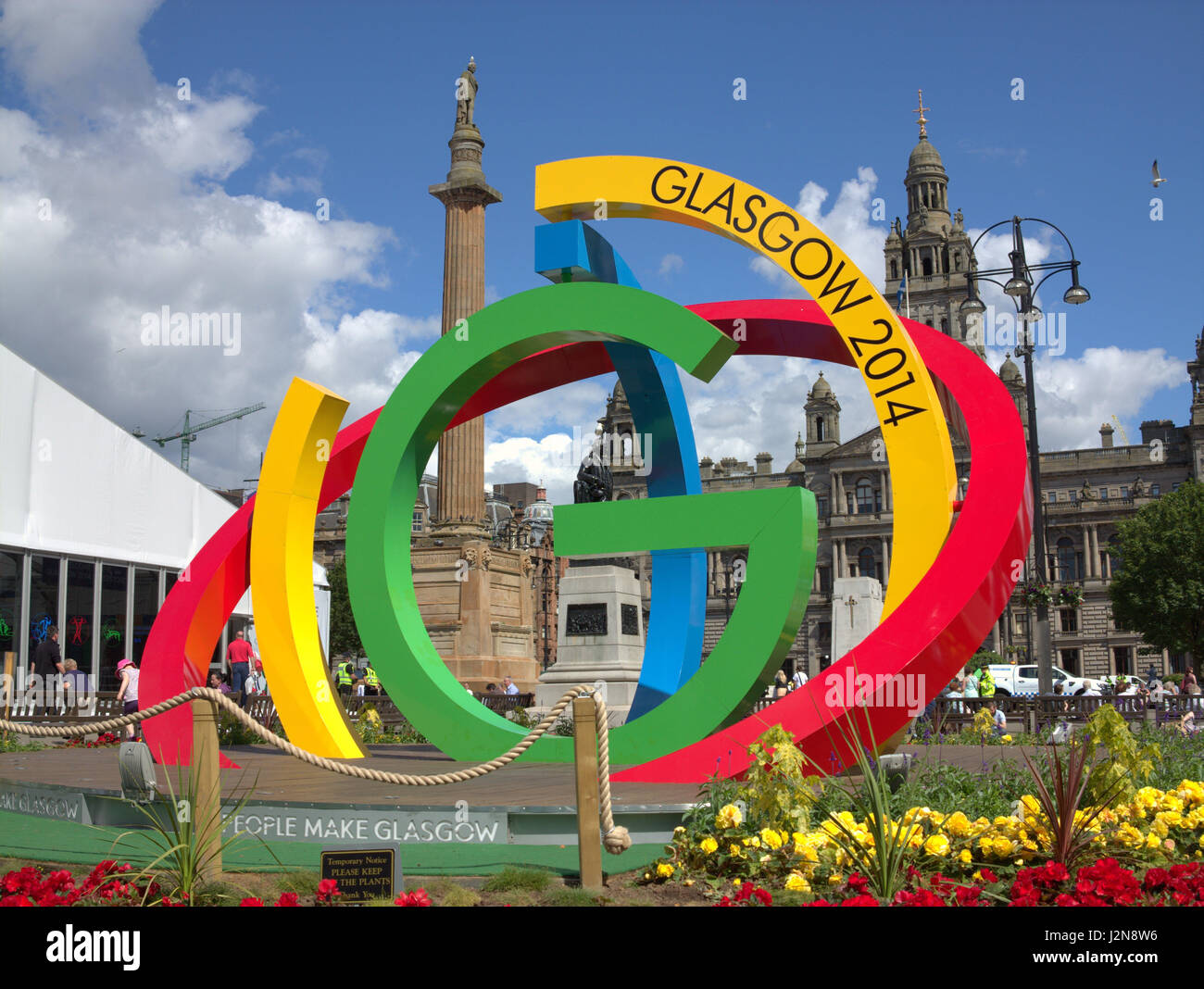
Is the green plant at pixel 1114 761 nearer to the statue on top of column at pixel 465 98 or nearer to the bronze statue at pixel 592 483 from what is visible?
the bronze statue at pixel 592 483

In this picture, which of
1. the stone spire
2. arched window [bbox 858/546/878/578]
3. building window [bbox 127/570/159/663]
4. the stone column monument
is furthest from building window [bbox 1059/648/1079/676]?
building window [bbox 127/570/159/663]

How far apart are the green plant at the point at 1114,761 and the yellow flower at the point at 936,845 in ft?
3.63

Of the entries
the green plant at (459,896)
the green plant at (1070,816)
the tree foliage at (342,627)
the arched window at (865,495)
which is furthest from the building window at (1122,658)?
the green plant at (459,896)

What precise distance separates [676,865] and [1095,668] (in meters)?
88.4

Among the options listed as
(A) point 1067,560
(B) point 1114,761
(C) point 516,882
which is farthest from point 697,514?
(A) point 1067,560

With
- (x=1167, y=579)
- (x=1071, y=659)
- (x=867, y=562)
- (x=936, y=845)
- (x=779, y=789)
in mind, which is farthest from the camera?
(x=867, y=562)

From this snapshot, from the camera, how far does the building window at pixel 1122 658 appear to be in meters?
84.5

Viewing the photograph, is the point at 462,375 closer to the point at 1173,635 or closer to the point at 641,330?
the point at 641,330

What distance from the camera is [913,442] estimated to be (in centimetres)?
1068

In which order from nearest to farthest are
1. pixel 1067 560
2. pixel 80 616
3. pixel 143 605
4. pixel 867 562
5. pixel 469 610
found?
1. pixel 80 616
2. pixel 143 605
3. pixel 469 610
4. pixel 1067 560
5. pixel 867 562

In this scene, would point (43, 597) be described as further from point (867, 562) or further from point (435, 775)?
point (867, 562)

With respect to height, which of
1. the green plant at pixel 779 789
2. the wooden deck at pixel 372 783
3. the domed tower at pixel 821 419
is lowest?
the wooden deck at pixel 372 783

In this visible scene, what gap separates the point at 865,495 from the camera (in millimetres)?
93438

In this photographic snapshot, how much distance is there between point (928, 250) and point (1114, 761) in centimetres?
9798
